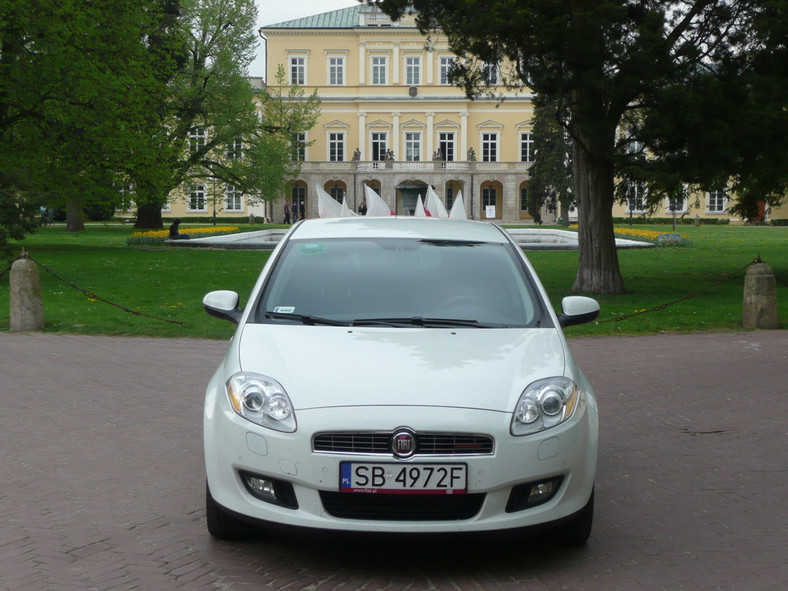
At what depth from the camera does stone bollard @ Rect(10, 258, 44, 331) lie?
1331cm

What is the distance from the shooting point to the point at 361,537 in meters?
4.26

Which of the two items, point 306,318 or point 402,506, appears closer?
point 402,506

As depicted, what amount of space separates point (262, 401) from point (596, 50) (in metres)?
12.3

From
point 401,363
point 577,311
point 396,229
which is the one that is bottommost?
point 401,363

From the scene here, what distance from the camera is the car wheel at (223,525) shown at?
4719mm

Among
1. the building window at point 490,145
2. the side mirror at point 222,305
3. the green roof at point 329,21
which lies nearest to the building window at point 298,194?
the green roof at point 329,21

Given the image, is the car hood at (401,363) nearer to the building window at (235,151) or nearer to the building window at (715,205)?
the building window at (235,151)

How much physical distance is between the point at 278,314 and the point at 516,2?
11642 mm

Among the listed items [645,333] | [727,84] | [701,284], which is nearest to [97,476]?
[645,333]

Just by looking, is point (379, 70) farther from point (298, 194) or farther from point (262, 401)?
point (262, 401)

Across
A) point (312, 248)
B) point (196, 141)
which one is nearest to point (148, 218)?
point (196, 141)

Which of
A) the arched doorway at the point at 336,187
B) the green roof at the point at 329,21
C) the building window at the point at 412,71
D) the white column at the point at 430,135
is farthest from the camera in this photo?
the green roof at the point at 329,21

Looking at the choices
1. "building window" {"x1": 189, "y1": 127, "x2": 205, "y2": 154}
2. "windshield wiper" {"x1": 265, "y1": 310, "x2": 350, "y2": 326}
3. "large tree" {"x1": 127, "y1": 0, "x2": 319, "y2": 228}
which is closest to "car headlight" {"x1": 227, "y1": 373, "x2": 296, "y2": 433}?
"windshield wiper" {"x1": 265, "y1": 310, "x2": 350, "y2": 326}

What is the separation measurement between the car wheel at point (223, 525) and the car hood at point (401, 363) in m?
0.70
